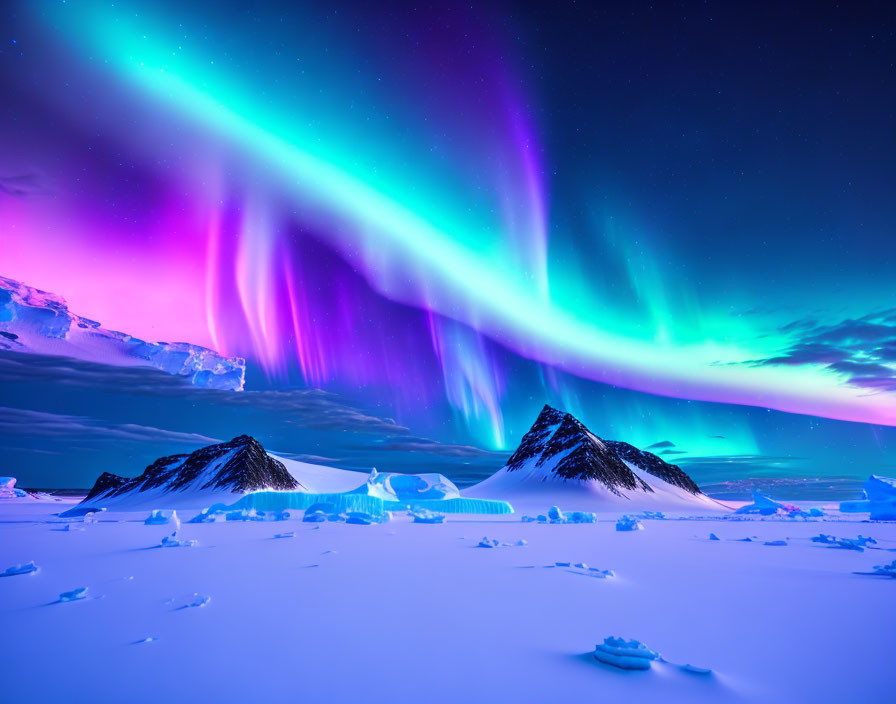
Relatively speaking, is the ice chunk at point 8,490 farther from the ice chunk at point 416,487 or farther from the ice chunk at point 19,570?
the ice chunk at point 19,570

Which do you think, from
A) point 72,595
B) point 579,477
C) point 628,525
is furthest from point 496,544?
point 579,477

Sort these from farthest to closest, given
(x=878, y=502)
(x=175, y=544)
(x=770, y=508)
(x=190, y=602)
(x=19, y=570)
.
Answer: (x=770, y=508) < (x=878, y=502) < (x=175, y=544) < (x=19, y=570) < (x=190, y=602)

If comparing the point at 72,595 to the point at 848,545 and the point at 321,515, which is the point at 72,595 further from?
the point at 321,515

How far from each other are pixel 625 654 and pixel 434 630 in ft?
8.46

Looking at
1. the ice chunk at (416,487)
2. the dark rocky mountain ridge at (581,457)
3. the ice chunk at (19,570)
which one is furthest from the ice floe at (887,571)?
the dark rocky mountain ridge at (581,457)

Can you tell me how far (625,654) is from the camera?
5.02 metres

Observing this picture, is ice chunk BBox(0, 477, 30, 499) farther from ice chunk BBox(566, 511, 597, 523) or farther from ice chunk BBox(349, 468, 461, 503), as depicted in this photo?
ice chunk BBox(566, 511, 597, 523)

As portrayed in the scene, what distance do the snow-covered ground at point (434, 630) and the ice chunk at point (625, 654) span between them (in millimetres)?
99

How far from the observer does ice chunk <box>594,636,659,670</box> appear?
16.2 feet

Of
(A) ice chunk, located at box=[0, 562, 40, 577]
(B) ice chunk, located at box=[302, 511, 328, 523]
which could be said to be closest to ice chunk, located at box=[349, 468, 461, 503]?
(B) ice chunk, located at box=[302, 511, 328, 523]

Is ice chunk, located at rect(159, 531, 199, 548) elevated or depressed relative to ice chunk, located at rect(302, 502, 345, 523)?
elevated

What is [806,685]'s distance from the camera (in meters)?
4.70

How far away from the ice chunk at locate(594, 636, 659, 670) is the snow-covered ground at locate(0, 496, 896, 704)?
10 cm

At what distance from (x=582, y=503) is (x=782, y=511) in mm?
29625
